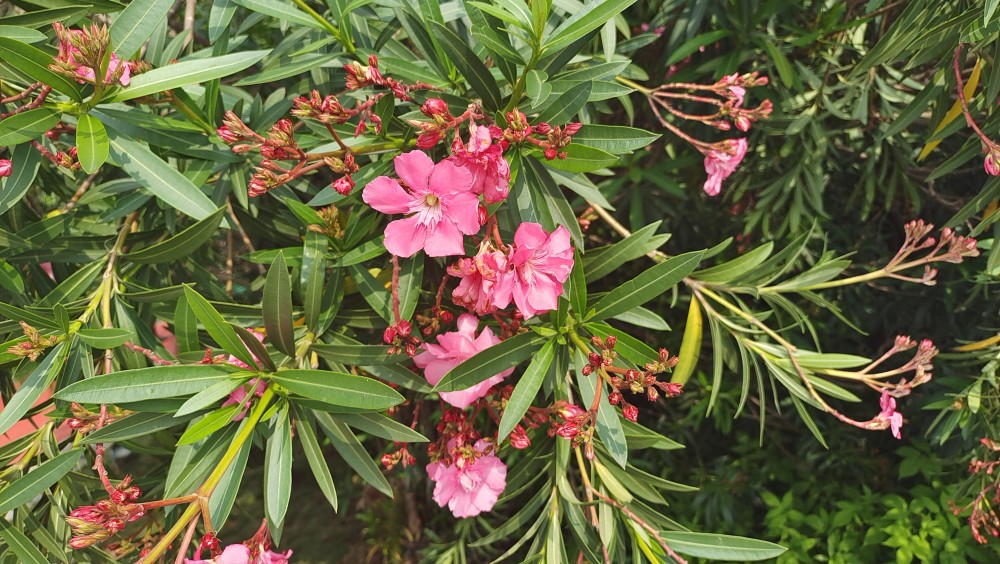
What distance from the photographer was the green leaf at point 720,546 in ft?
3.59

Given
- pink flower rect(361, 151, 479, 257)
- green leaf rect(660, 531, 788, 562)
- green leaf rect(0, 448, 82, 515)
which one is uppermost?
pink flower rect(361, 151, 479, 257)

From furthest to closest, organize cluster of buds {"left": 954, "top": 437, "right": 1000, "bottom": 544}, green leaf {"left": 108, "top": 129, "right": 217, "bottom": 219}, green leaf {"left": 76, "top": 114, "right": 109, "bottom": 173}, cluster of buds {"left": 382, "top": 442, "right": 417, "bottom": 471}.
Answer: cluster of buds {"left": 954, "top": 437, "right": 1000, "bottom": 544} < cluster of buds {"left": 382, "top": 442, "right": 417, "bottom": 471} < green leaf {"left": 108, "top": 129, "right": 217, "bottom": 219} < green leaf {"left": 76, "top": 114, "right": 109, "bottom": 173}

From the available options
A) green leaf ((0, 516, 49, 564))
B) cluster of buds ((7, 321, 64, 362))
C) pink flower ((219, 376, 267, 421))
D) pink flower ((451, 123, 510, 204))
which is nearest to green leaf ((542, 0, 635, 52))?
pink flower ((451, 123, 510, 204))

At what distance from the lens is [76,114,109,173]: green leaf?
875 millimetres

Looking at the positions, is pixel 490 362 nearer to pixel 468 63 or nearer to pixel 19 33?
pixel 468 63

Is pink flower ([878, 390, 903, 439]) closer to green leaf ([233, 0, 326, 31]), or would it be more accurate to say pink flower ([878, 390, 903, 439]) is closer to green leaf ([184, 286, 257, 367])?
green leaf ([184, 286, 257, 367])

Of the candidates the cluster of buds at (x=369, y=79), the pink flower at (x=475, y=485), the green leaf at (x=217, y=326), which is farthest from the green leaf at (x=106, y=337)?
the pink flower at (x=475, y=485)

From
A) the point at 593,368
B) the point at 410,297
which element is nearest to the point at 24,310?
the point at 410,297

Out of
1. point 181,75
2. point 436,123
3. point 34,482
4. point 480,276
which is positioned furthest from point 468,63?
point 34,482

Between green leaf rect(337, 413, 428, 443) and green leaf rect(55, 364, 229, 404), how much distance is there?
0.74 ft

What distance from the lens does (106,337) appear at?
994mm

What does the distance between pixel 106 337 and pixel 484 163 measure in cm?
65

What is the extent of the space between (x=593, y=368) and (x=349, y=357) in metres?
0.42

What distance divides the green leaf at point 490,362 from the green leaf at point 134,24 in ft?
2.21
